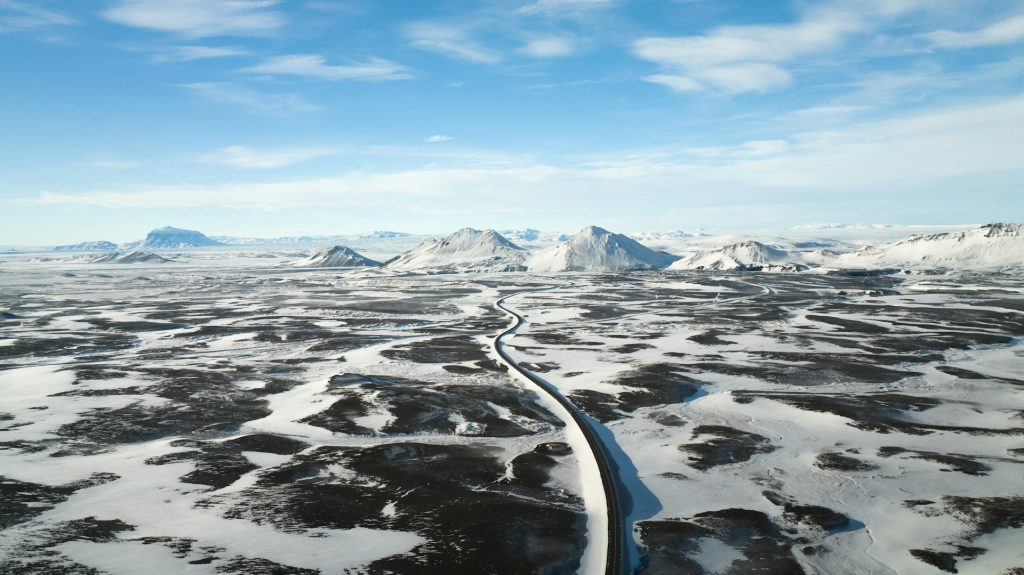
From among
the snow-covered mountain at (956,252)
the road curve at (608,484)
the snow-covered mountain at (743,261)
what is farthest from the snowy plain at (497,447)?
the snow-covered mountain at (743,261)

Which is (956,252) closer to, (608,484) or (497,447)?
(497,447)

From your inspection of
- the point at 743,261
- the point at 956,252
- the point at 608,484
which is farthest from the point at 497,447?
the point at 956,252

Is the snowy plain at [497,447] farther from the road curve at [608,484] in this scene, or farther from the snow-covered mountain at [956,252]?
the snow-covered mountain at [956,252]

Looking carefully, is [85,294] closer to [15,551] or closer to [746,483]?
[15,551]

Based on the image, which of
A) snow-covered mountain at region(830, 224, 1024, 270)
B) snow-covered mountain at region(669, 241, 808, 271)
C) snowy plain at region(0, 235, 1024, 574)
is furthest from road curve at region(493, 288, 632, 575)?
snow-covered mountain at region(830, 224, 1024, 270)

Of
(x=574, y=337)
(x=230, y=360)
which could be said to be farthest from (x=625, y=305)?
(x=230, y=360)

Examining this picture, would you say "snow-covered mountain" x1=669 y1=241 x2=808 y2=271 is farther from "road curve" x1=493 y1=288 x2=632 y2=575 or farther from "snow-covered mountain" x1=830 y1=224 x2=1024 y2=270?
"road curve" x1=493 y1=288 x2=632 y2=575
